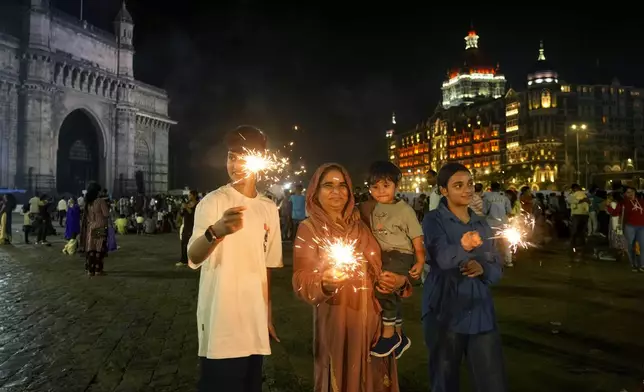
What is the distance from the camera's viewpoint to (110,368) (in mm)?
4602

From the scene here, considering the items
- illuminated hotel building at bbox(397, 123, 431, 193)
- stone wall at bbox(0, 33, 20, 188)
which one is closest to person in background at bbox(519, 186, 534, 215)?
stone wall at bbox(0, 33, 20, 188)

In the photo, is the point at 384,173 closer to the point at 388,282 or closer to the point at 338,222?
the point at 338,222

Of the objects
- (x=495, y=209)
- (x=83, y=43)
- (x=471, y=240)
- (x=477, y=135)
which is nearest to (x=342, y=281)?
(x=471, y=240)

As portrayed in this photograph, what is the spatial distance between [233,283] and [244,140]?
0.84 metres

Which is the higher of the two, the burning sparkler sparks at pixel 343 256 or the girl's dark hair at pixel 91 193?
the girl's dark hair at pixel 91 193

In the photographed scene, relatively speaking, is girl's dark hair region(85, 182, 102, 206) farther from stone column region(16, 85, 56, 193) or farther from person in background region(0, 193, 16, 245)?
stone column region(16, 85, 56, 193)

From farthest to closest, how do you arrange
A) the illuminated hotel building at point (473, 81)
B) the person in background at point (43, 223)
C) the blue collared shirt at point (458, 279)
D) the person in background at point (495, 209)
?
the illuminated hotel building at point (473, 81), the person in background at point (43, 223), the person in background at point (495, 209), the blue collared shirt at point (458, 279)

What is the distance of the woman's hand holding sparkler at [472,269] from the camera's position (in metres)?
3.09

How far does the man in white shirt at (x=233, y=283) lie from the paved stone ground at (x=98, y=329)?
6.02 feet

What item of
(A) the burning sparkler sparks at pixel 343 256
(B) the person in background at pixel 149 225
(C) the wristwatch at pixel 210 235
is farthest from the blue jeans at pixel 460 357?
(B) the person in background at pixel 149 225

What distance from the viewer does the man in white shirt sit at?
8.36 feet

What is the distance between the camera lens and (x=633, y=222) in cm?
997

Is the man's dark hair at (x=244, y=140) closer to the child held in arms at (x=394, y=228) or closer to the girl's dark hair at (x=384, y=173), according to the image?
the child held in arms at (x=394, y=228)

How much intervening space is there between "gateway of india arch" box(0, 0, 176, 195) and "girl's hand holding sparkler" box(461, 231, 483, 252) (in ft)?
127
